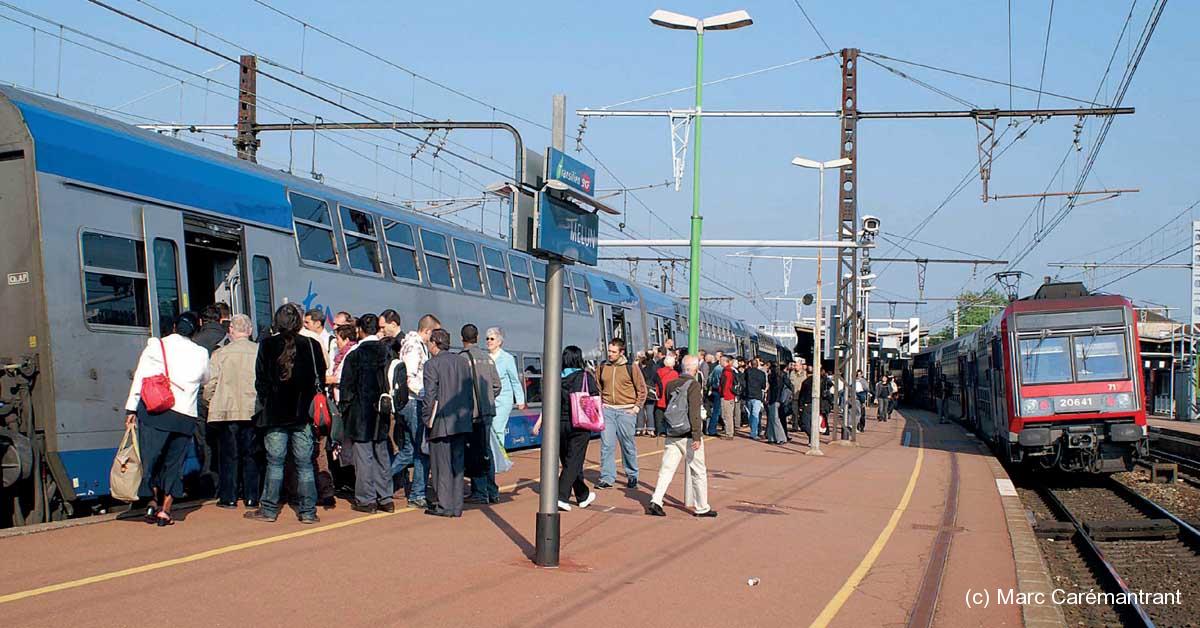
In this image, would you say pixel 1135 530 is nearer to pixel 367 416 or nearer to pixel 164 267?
pixel 367 416

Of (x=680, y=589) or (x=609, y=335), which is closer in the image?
(x=680, y=589)

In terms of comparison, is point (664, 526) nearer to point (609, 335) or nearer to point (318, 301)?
point (318, 301)

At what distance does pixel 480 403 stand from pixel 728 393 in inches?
614

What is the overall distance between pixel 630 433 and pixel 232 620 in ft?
27.5

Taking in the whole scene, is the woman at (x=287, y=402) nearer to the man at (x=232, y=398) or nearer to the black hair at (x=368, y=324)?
the man at (x=232, y=398)

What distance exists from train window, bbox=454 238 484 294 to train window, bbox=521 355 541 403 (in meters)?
2.13

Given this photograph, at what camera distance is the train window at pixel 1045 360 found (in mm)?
20641

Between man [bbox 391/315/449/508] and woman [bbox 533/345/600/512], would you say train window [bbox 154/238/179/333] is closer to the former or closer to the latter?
man [bbox 391/315/449/508]

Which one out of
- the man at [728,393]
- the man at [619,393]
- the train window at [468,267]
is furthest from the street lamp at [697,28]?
the man at [728,393]

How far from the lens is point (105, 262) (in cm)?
1055

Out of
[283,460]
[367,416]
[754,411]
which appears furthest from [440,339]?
[754,411]

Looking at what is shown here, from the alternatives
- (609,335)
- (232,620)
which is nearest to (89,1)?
(232,620)

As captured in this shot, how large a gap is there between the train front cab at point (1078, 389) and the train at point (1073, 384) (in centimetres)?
2

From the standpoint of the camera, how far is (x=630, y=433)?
1473cm
